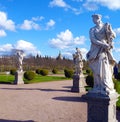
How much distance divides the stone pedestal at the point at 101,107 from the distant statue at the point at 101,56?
155 mm

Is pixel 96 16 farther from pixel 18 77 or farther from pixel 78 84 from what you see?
pixel 18 77

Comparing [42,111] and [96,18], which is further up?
[96,18]

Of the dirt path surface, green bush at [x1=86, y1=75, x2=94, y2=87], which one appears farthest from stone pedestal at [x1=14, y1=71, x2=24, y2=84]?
the dirt path surface

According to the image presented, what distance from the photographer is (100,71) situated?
7.84 meters

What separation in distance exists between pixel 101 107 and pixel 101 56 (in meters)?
1.40

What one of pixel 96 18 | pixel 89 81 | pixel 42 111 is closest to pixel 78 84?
pixel 89 81

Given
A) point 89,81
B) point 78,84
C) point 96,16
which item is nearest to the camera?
point 96,16

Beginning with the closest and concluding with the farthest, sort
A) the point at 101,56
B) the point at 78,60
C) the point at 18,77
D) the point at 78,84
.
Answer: the point at 101,56 → the point at 78,84 → the point at 78,60 → the point at 18,77

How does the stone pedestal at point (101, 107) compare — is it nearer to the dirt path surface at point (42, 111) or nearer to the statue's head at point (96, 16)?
the dirt path surface at point (42, 111)

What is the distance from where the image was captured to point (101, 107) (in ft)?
25.6

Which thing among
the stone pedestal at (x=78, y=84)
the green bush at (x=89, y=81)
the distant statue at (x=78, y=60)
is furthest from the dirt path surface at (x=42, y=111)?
the green bush at (x=89, y=81)

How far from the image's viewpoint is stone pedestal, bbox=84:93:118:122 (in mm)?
7686

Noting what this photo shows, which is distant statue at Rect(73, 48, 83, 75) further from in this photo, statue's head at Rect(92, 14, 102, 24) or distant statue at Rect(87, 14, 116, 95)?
distant statue at Rect(87, 14, 116, 95)

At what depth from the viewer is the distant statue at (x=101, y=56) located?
25.8ft
